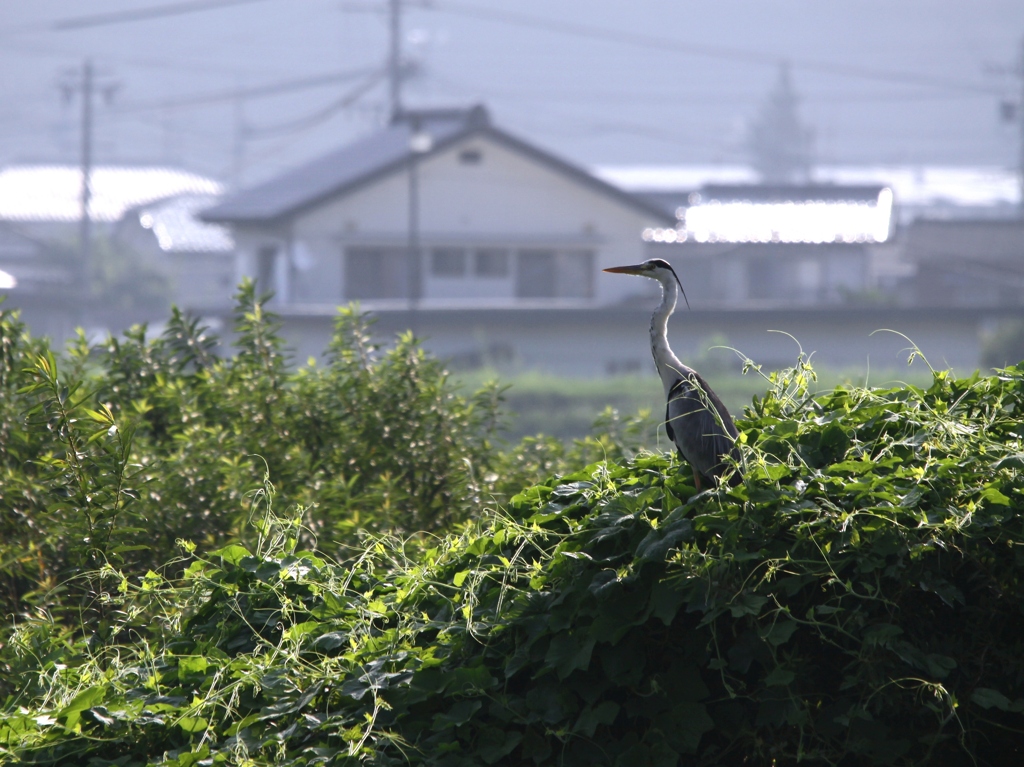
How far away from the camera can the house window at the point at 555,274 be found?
18.4m

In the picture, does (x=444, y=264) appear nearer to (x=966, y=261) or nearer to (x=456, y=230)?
(x=456, y=230)

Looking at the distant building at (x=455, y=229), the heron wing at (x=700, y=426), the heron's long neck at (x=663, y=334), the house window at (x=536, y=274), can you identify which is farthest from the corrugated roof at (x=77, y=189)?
the heron wing at (x=700, y=426)

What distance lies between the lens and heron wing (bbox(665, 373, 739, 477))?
243 centimetres

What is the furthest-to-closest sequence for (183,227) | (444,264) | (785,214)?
(183,227) → (785,214) → (444,264)

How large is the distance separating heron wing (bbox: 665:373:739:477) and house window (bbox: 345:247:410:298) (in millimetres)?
15548

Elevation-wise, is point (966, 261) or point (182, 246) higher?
point (182, 246)

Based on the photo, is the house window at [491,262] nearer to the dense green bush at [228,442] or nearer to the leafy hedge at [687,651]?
the dense green bush at [228,442]

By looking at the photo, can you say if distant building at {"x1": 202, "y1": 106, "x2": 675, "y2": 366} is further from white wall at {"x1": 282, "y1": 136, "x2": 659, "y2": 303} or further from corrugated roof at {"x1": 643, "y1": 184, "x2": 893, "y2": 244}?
corrugated roof at {"x1": 643, "y1": 184, "x2": 893, "y2": 244}

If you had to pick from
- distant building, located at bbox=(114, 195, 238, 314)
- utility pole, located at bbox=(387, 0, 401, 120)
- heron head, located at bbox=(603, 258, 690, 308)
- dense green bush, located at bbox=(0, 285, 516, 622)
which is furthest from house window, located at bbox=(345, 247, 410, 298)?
heron head, located at bbox=(603, 258, 690, 308)

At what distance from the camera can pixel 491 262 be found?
60.5 ft

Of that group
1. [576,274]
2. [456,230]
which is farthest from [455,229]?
[576,274]

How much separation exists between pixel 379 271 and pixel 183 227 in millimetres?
12279

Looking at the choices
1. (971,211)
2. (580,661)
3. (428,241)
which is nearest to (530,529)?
(580,661)

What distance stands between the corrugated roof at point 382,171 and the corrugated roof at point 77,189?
1221 cm
